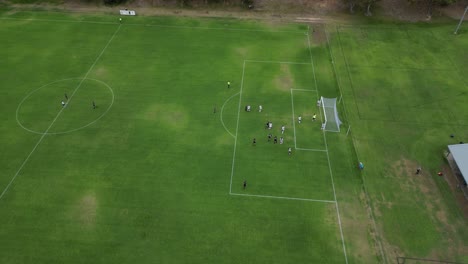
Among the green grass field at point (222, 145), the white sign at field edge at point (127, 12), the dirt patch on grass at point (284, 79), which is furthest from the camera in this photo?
the white sign at field edge at point (127, 12)

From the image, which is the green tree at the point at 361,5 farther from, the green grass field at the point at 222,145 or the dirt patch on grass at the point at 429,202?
the dirt patch on grass at the point at 429,202

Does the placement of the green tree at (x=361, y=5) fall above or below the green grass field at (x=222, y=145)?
above

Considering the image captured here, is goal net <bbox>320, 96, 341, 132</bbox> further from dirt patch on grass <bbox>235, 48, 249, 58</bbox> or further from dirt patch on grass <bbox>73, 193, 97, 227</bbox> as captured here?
dirt patch on grass <bbox>73, 193, 97, 227</bbox>

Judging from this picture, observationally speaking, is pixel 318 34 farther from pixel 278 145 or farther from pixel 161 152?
pixel 161 152

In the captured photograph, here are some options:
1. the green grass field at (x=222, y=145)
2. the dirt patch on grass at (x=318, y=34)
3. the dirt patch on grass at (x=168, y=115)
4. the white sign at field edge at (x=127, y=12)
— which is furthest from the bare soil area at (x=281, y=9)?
the dirt patch on grass at (x=168, y=115)

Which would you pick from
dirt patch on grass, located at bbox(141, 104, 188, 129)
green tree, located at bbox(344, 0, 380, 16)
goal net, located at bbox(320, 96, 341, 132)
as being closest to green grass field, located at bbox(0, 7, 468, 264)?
dirt patch on grass, located at bbox(141, 104, 188, 129)

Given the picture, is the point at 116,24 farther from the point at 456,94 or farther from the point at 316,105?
the point at 456,94

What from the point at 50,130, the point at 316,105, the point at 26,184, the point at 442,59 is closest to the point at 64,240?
the point at 26,184
